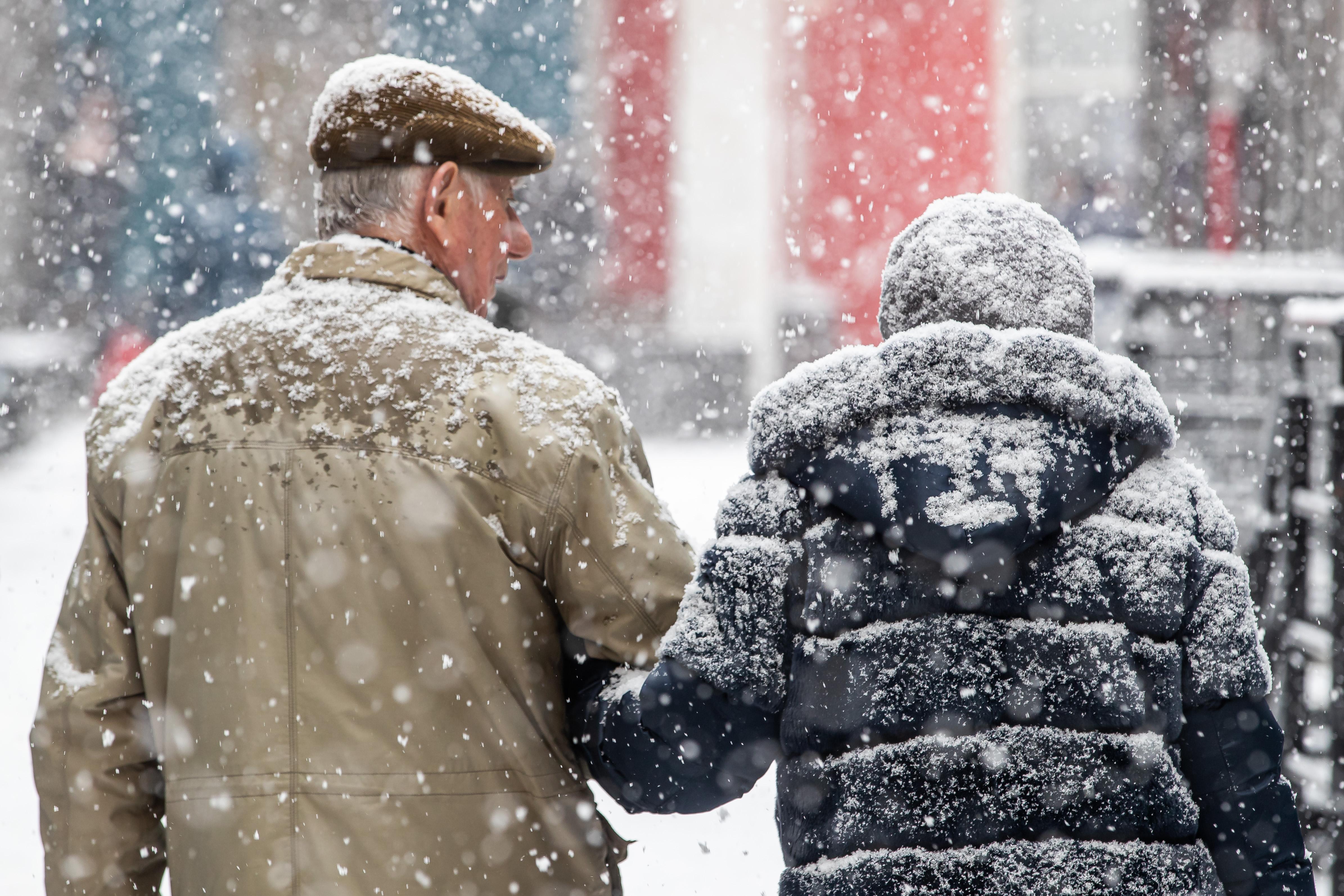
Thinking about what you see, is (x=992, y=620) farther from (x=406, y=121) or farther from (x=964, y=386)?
(x=406, y=121)

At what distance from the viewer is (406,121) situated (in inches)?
67.8

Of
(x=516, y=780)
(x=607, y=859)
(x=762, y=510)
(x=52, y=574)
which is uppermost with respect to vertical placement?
(x=762, y=510)

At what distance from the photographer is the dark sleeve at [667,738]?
1.55m

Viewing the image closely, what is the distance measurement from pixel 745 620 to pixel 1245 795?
0.63 metres

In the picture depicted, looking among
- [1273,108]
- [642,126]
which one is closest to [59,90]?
[642,126]

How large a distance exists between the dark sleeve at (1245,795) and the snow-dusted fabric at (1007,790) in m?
0.07

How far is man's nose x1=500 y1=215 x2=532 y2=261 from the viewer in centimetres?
190

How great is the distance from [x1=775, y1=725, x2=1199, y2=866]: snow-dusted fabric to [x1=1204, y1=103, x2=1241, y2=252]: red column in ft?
35.2

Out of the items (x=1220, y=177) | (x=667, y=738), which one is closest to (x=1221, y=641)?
(x=667, y=738)

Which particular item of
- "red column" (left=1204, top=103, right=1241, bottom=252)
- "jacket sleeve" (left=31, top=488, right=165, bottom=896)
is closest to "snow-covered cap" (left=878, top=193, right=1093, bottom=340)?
"jacket sleeve" (left=31, top=488, right=165, bottom=896)

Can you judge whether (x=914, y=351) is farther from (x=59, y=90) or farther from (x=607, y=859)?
(x=59, y=90)

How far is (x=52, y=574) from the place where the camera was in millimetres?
7277

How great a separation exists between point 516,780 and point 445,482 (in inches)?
15.5

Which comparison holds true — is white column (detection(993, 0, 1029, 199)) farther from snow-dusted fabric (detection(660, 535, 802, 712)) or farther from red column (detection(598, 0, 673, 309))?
snow-dusted fabric (detection(660, 535, 802, 712))
